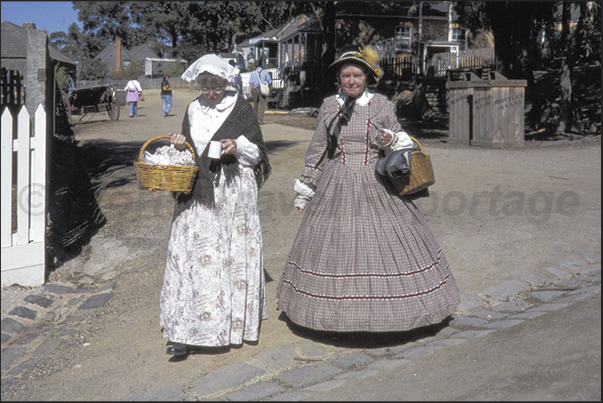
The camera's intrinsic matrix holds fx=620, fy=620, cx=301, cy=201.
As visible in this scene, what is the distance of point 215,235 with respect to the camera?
4.28 metres

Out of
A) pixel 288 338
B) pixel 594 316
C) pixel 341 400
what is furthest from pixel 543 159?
pixel 341 400

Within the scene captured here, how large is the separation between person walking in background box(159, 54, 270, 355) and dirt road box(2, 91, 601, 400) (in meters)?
0.25

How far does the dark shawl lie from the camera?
4.26m

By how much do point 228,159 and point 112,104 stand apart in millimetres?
20528

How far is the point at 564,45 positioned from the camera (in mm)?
16125

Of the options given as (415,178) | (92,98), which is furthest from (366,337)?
(92,98)

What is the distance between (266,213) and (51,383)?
4430 millimetres

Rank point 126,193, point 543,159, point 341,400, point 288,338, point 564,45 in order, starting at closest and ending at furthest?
point 341,400, point 288,338, point 126,193, point 543,159, point 564,45

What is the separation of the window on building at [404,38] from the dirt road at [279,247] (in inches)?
1089

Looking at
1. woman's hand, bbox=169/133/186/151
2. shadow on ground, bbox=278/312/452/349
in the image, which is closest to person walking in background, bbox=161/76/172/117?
woman's hand, bbox=169/133/186/151

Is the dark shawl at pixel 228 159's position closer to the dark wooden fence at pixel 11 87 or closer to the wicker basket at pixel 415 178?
the wicker basket at pixel 415 178

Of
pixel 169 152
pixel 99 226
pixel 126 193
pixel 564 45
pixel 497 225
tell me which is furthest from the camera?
pixel 564 45

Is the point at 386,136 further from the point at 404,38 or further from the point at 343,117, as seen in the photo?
the point at 404,38

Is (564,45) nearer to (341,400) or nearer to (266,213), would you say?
(266,213)
